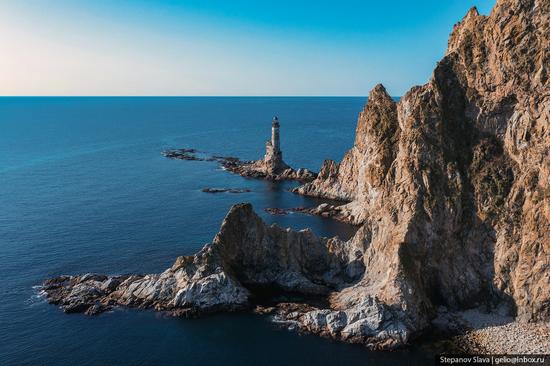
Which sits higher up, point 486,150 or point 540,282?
point 486,150

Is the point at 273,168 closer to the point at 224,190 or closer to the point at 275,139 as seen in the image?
the point at 275,139

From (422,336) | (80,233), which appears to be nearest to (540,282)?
(422,336)

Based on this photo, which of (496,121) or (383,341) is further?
(496,121)

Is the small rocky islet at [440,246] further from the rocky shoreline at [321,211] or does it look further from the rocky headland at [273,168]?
the rocky headland at [273,168]

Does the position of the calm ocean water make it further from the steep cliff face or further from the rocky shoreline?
the steep cliff face

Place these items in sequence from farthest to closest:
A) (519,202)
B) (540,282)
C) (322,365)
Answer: (519,202) → (540,282) → (322,365)

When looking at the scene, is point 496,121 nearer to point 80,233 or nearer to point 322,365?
point 322,365
